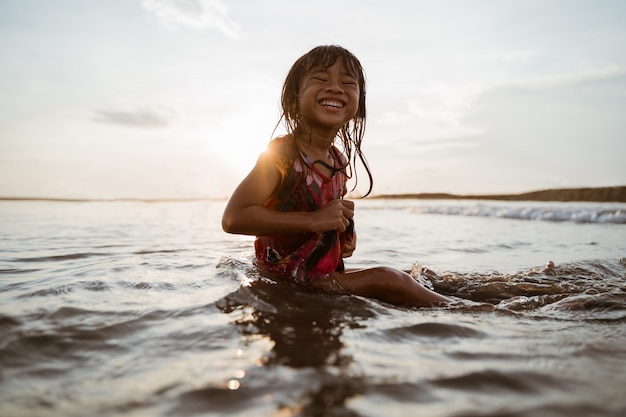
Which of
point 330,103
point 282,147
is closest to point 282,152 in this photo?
point 282,147

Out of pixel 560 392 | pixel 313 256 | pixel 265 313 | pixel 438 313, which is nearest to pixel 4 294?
pixel 265 313

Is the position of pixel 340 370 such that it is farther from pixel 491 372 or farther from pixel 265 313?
pixel 265 313

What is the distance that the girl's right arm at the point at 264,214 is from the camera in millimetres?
2570

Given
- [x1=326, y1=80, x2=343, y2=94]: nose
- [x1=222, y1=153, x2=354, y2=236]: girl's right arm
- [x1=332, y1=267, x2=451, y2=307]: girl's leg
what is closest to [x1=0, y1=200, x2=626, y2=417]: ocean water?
[x1=332, y1=267, x2=451, y2=307]: girl's leg

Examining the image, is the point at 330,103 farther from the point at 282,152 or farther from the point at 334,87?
the point at 282,152

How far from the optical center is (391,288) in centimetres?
262

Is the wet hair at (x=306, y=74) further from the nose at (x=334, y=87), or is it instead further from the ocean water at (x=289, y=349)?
the ocean water at (x=289, y=349)

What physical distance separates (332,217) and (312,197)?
0.34m

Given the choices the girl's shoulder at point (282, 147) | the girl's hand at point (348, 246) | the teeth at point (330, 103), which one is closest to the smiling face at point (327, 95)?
the teeth at point (330, 103)

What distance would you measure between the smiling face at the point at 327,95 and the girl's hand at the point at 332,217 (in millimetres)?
658

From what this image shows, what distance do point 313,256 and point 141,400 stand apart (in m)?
1.80

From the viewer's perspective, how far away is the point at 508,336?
71.5 inches

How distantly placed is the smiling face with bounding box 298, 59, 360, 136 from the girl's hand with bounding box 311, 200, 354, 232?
0.66m

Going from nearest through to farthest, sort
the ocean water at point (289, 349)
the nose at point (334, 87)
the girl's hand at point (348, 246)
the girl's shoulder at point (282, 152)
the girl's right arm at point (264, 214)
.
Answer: the ocean water at point (289, 349) < the girl's right arm at point (264, 214) < the girl's shoulder at point (282, 152) < the nose at point (334, 87) < the girl's hand at point (348, 246)
